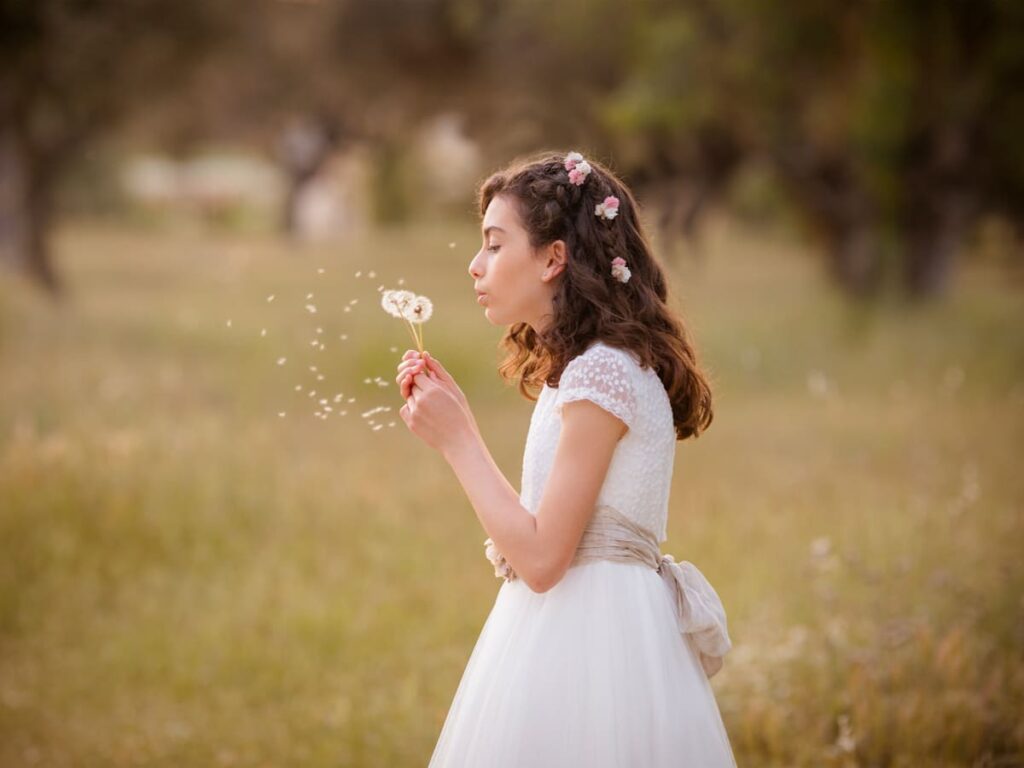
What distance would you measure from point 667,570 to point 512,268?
742 mm

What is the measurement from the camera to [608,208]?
97.1 inches

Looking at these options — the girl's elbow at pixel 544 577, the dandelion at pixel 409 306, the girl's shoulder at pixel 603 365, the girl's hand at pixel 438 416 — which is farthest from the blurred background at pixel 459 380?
the girl's elbow at pixel 544 577

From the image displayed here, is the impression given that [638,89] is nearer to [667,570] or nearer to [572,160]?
[572,160]

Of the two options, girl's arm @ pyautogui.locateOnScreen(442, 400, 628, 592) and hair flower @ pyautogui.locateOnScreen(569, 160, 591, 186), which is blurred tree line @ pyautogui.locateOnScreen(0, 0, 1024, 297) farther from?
girl's arm @ pyautogui.locateOnScreen(442, 400, 628, 592)

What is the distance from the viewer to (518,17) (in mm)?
16500

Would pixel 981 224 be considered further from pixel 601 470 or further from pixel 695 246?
pixel 601 470

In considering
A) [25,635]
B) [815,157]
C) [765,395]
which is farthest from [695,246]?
[25,635]

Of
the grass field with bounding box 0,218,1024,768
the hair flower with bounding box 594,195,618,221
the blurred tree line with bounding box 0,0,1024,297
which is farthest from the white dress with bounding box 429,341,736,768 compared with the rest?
the blurred tree line with bounding box 0,0,1024,297

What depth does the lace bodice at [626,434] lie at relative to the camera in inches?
91.0

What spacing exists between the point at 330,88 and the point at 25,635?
16225 mm

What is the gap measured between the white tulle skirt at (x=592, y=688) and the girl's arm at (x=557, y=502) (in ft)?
0.43

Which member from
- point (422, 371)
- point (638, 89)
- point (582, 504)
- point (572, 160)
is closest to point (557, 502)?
point (582, 504)

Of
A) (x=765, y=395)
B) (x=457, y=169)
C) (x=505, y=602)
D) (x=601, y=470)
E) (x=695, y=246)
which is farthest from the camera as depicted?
(x=457, y=169)

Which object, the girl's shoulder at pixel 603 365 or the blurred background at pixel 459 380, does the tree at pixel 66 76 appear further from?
the girl's shoulder at pixel 603 365
